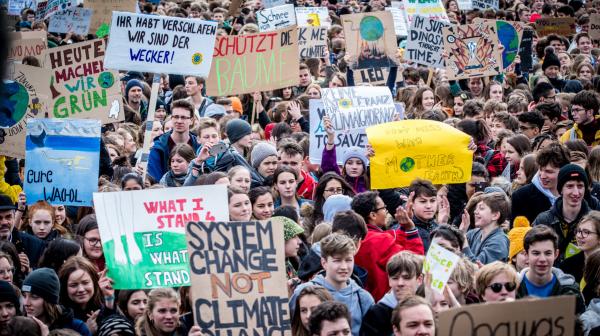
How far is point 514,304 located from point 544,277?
2.14 metres

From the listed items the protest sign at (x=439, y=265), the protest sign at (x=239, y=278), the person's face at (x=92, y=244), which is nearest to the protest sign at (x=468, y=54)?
the person's face at (x=92, y=244)

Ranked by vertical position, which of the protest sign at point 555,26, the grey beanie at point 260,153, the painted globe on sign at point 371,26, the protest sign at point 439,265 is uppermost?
the protest sign at point 555,26

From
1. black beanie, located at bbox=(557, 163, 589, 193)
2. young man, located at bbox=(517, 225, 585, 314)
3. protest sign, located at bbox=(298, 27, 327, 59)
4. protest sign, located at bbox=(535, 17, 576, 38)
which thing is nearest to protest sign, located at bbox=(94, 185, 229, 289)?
young man, located at bbox=(517, 225, 585, 314)

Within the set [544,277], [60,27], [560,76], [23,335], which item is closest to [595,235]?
[544,277]

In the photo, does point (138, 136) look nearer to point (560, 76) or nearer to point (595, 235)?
point (595, 235)

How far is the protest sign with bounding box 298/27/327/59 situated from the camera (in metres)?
18.3

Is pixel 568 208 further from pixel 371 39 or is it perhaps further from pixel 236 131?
pixel 371 39

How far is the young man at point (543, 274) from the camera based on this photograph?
7.29m

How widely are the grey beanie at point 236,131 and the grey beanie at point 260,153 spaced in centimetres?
55

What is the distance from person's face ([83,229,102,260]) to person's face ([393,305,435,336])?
2.90 meters

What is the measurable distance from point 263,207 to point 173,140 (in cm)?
261

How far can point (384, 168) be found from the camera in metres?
10.0

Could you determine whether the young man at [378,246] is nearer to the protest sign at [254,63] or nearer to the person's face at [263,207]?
the person's face at [263,207]

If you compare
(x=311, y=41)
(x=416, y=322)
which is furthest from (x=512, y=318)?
(x=311, y=41)
